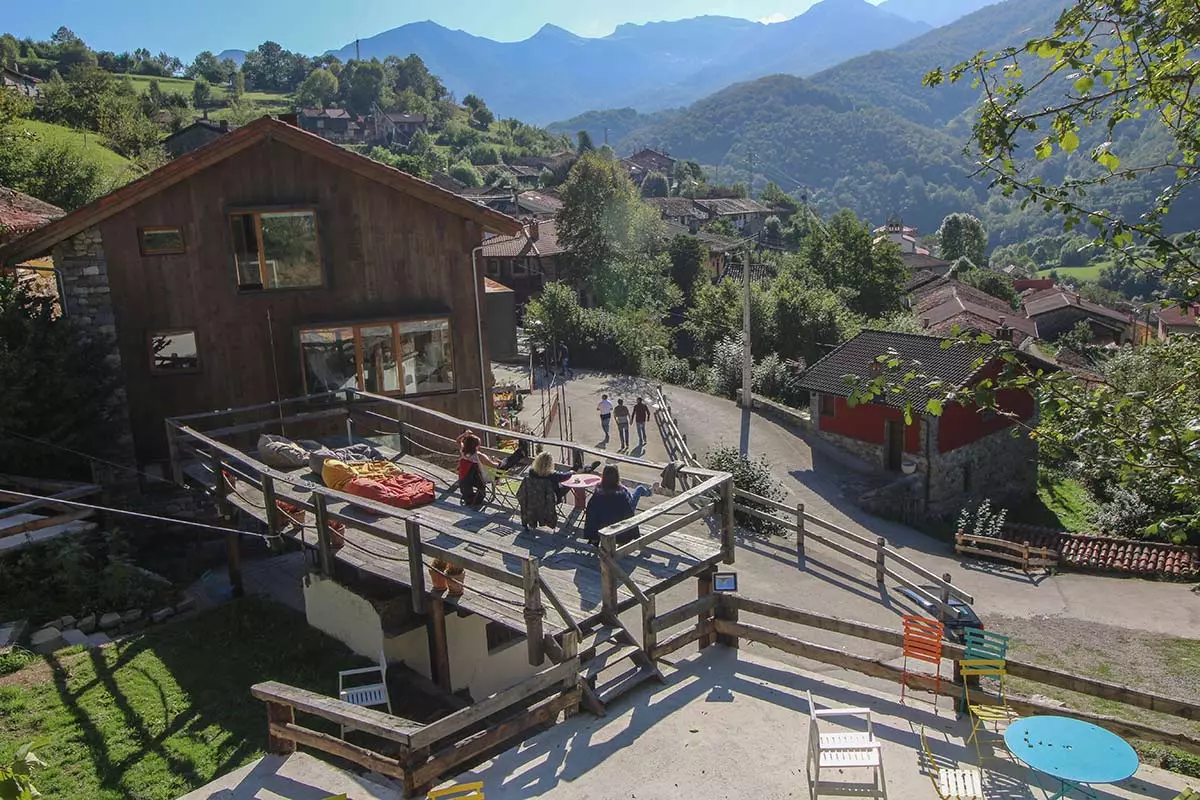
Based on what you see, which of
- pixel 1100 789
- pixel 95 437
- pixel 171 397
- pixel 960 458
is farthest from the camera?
pixel 960 458

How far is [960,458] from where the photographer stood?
28.3 metres

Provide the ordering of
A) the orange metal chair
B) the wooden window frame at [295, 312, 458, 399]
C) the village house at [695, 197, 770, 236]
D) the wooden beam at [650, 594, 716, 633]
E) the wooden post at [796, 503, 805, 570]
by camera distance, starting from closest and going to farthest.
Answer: the orange metal chair, the wooden beam at [650, 594, 716, 633], the wooden window frame at [295, 312, 458, 399], the wooden post at [796, 503, 805, 570], the village house at [695, 197, 770, 236]

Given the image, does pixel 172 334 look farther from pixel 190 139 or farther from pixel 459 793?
pixel 190 139

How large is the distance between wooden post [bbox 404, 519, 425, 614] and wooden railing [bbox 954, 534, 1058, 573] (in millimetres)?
17979

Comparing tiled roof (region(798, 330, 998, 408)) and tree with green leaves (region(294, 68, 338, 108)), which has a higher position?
tree with green leaves (region(294, 68, 338, 108))

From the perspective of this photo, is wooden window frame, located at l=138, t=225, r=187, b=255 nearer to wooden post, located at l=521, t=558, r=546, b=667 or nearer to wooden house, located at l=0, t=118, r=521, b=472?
wooden house, located at l=0, t=118, r=521, b=472

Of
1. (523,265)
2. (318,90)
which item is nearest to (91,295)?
(523,265)

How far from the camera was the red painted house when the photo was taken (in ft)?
89.2

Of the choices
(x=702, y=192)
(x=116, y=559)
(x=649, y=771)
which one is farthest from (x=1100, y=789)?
(x=702, y=192)

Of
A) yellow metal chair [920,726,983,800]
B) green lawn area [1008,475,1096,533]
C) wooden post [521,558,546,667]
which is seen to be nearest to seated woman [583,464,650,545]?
wooden post [521,558,546,667]

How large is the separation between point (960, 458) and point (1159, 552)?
6044 mm

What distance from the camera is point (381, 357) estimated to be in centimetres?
1762

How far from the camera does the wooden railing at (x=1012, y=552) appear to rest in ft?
75.6

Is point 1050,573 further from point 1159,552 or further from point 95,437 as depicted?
point 95,437
